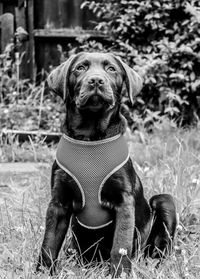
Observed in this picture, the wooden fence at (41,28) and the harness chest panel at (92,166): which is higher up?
the wooden fence at (41,28)

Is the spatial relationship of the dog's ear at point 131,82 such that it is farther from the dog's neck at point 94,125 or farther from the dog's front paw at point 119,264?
the dog's front paw at point 119,264

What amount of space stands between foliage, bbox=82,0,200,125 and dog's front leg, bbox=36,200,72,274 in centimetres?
322

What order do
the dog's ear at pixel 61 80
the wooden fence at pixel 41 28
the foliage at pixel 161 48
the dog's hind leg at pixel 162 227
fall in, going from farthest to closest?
the wooden fence at pixel 41 28, the foliage at pixel 161 48, the dog's hind leg at pixel 162 227, the dog's ear at pixel 61 80

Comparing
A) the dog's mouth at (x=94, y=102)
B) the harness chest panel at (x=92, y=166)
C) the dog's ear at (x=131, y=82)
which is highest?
the dog's ear at (x=131, y=82)

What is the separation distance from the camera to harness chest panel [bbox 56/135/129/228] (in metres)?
3.13

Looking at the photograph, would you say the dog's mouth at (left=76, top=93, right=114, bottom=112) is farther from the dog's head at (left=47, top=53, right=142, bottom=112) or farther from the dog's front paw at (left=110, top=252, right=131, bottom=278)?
the dog's front paw at (left=110, top=252, right=131, bottom=278)

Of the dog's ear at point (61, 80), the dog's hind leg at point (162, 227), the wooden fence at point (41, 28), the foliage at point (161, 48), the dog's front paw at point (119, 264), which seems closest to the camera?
the dog's front paw at point (119, 264)

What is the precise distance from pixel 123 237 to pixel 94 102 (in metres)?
0.74

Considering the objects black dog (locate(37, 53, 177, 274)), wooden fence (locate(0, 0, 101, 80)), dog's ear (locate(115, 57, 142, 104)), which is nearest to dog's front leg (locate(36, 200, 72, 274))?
black dog (locate(37, 53, 177, 274))

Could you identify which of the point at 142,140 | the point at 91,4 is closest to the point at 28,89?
the point at 91,4

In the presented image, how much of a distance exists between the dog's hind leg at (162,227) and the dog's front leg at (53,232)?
0.61m

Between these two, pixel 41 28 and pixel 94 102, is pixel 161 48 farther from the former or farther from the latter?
pixel 94 102

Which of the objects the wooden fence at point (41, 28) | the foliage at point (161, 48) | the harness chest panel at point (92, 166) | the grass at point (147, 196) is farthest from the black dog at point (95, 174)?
the wooden fence at point (41, 28)

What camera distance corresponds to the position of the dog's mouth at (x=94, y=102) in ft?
10.2
